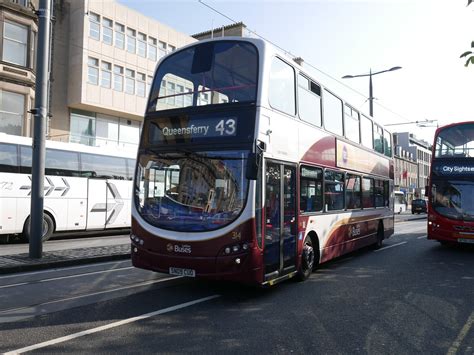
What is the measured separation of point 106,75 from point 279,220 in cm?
2598

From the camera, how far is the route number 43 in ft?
21.5

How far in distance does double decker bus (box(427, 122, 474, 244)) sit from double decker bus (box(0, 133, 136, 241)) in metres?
10.9

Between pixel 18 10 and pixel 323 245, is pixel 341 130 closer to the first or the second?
pixel 323 245

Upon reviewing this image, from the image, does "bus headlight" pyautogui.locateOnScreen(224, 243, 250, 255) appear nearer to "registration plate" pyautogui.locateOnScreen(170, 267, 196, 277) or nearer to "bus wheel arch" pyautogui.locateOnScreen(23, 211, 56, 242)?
"registration plate" pyautogui.locateOnScreen(170, 267, 196, 277)

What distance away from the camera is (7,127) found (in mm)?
22438

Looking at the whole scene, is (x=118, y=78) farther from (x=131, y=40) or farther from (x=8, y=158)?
(x=8, y=158)

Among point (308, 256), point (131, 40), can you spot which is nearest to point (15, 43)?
point (131, 40)

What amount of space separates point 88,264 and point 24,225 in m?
4.53

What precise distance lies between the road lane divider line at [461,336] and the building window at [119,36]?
96.1 feet

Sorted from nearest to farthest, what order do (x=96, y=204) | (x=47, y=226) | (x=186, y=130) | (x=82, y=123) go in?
(x=186, y=130)
(x=47, y=226)
(x=96, y=204)
(x=82, y=123)

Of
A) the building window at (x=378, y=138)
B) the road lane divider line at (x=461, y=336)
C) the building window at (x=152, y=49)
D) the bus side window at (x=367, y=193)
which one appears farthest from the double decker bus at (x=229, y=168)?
the building window at (x=152, y=49)

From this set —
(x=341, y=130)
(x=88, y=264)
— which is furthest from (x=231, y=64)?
(x=88, y=264)

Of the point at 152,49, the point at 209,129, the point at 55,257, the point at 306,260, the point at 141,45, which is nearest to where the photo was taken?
the point at 209,129

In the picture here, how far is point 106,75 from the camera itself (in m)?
29.9
